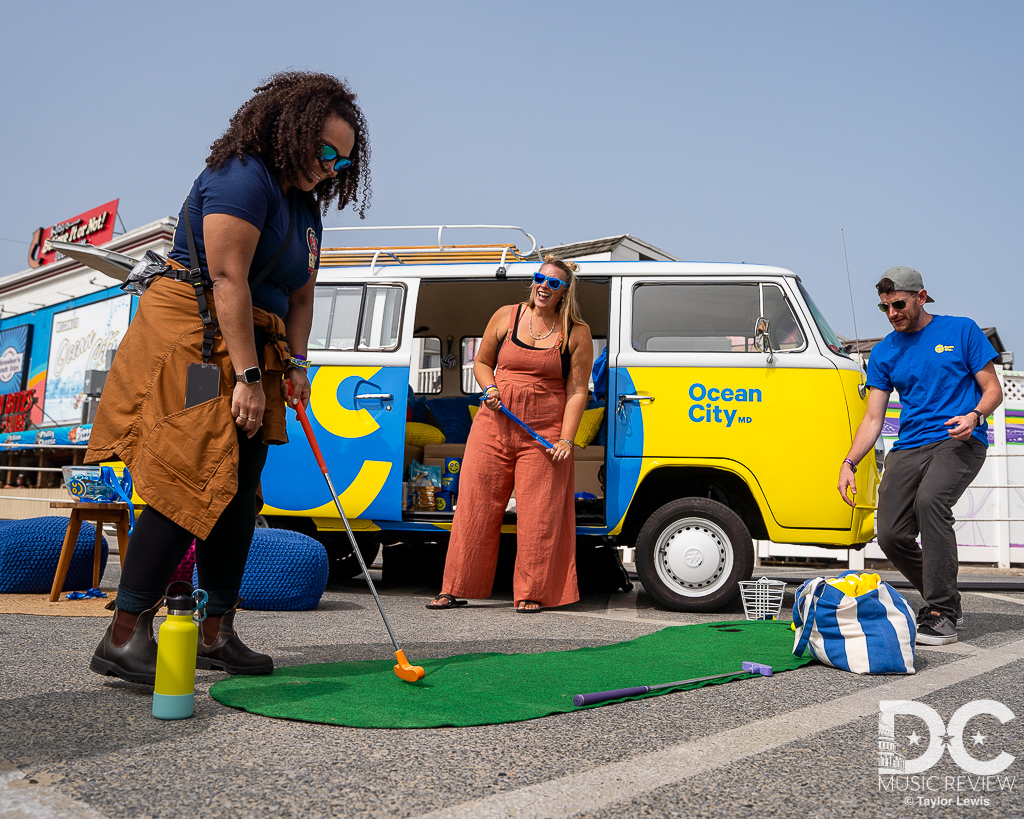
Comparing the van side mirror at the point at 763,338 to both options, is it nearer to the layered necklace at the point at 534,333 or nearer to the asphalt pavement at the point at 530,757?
the layered necklace at the point at 534,333

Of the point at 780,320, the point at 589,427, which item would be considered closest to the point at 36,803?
the point at 589,427

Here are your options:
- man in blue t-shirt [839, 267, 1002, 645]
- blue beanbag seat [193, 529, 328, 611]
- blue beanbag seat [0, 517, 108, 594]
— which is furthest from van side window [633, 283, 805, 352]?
blue beanbag seat [0, 517, 108, 594]

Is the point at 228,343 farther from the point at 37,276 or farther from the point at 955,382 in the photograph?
the point at 37,276

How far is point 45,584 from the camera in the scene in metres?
5.16

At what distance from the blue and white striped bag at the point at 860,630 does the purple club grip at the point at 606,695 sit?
0.94m

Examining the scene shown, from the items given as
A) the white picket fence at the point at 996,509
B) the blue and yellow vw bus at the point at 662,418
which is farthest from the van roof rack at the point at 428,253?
the white picket fence at the point at 996,509

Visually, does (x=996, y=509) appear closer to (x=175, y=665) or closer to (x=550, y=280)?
(x=550, y=280)

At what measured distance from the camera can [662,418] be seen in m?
5.32

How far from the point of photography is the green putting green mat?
2316mm

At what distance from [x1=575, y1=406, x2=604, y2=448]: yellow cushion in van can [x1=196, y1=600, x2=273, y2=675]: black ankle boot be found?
3376 millimetres

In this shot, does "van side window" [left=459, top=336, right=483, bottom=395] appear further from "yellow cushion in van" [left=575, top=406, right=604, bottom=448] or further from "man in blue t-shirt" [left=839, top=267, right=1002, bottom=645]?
"man in blue t-shirt" [left=839, top=267, right=1002, bottom=645]

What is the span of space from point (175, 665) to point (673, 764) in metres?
1.24

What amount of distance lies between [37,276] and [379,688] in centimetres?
3467

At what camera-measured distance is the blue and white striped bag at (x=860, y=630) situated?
316 cm
